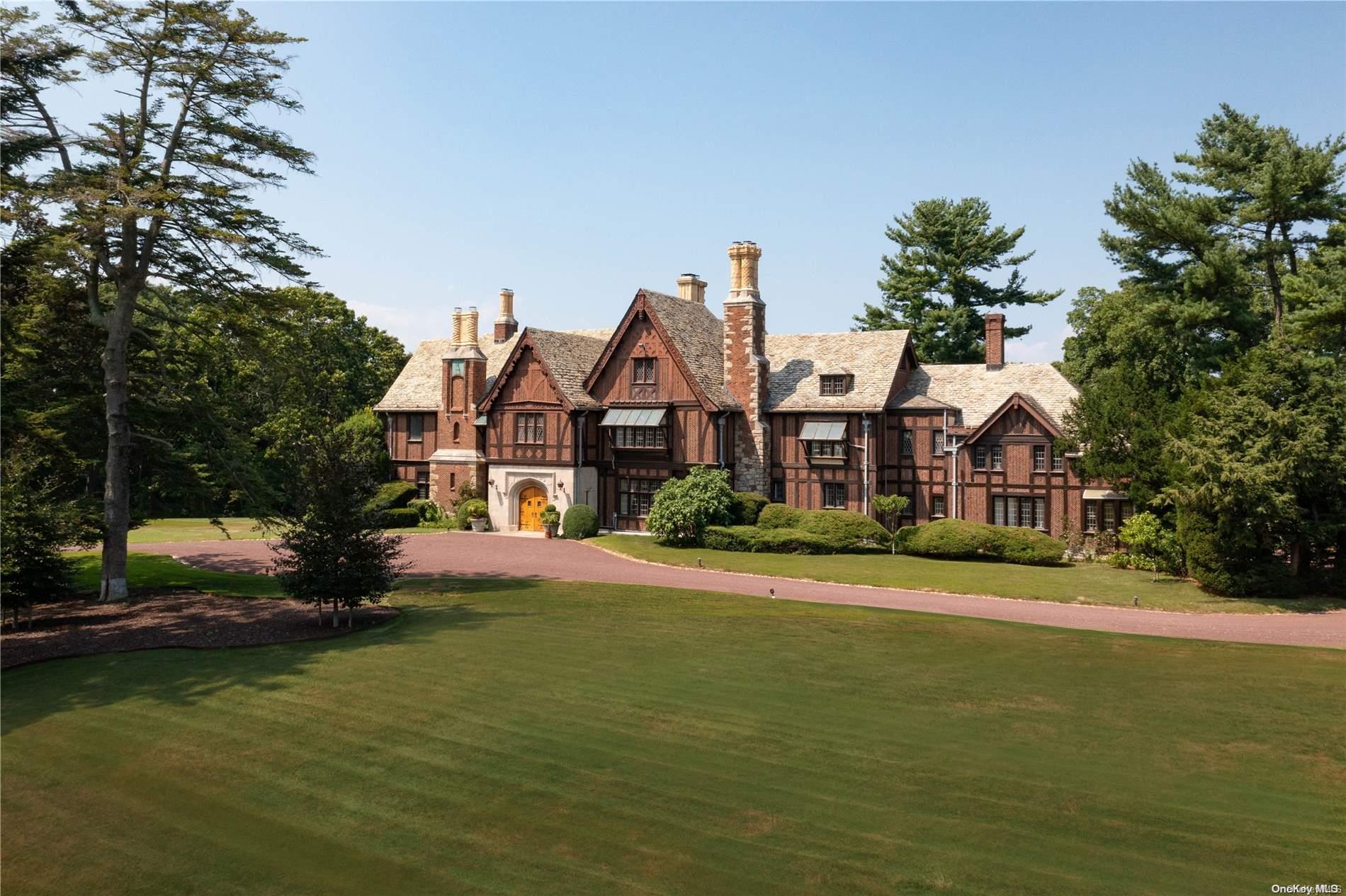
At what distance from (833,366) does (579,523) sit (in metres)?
16.5

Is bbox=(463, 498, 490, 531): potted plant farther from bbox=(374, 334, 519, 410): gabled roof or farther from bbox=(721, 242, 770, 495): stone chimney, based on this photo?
bbox=(721, 242, 770, 495): stone chimney

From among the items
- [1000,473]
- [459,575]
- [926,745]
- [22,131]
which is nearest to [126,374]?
[22,131]

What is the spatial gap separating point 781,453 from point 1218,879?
37087 mm

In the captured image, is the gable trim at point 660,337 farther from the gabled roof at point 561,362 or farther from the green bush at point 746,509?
the green bush at point 746,509

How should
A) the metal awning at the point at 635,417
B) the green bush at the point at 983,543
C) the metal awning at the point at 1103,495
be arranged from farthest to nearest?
the metal awning at the point at 635,417, the metal awning at the point at 1103,495, the green bush at the point at 983,543

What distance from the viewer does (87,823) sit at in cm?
1196

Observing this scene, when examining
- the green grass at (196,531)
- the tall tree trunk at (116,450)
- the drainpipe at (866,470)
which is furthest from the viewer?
the green grass at (196,531)

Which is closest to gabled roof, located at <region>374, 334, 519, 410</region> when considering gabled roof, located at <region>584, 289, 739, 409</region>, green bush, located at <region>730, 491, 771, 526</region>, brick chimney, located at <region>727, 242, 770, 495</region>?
gabled roof, located at <region>584, 289, 739, 409</region>

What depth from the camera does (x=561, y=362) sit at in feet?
164

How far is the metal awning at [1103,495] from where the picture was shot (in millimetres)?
39531

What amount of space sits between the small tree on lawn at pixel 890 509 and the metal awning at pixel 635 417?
12.0 m

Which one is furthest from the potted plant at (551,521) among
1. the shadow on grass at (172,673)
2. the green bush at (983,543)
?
the shadow on grass at (172,673)

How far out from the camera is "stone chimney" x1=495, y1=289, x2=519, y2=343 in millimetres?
60594

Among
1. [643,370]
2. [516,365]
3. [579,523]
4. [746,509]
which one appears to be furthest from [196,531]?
[746,509]
